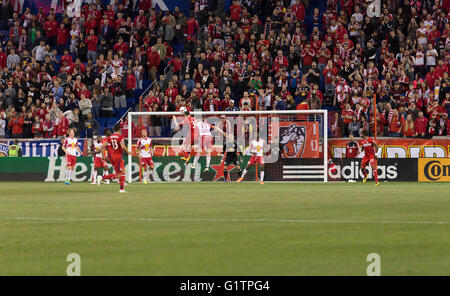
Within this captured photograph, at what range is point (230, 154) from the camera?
34.0m

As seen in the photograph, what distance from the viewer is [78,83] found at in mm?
38562

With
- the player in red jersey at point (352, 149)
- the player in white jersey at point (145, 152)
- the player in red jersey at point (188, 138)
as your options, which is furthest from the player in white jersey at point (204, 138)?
the player in red jersey at point (352, 149)

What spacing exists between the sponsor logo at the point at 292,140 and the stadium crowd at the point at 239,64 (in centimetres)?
109

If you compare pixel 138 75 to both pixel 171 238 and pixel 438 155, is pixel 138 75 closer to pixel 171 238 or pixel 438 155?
pixel 438 155

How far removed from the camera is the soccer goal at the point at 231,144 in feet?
108

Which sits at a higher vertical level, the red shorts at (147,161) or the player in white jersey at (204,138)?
the player in white jersey at (204,138)

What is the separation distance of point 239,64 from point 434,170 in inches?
388

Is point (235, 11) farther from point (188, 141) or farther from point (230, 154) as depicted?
point (188, 141)

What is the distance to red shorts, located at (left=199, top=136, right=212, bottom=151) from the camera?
108 ft

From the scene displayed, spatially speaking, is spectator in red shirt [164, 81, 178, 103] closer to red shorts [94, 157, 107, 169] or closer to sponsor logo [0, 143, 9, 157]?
red shorts [94, 157, 107, 169]

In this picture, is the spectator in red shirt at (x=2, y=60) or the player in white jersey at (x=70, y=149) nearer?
the player in white jersey at (x=70, y=149)

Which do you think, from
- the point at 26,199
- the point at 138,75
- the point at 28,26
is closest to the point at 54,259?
the point at 26,199

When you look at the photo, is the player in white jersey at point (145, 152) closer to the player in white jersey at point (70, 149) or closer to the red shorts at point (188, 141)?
the red shorts at point (188, 141)
